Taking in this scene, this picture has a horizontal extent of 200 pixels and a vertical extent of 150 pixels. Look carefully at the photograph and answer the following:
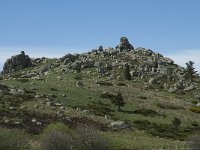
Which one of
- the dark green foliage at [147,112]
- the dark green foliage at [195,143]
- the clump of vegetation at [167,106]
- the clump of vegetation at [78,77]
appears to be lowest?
the dark green foliage at [195,143]

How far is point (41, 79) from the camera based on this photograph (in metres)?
116

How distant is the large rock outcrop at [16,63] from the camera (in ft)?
488

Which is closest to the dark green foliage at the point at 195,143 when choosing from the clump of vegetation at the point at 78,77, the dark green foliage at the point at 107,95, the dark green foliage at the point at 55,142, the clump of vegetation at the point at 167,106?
the dark green foliage at the point at 55,142

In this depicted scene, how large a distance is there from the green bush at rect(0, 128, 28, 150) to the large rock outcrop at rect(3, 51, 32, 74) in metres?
93.9

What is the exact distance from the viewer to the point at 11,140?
53.6 metres

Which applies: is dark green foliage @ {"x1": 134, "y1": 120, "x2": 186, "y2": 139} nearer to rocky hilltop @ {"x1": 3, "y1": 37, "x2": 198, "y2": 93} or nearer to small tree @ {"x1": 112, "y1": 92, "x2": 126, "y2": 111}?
small tree @ {"x1": 112, "y1": 92, "x2": 126, "y2": 111}

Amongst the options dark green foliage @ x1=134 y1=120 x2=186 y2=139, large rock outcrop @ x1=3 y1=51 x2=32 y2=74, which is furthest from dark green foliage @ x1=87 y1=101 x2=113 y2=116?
large rock outcrop @ x1=3 y1=51 x2=32 y2=74

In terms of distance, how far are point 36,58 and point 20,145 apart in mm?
110962

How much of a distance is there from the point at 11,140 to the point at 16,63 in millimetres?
98287

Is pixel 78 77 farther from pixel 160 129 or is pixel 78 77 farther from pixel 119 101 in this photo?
pixel 160 129

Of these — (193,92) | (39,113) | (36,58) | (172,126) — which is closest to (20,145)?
(39,113)

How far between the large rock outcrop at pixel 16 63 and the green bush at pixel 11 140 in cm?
9390

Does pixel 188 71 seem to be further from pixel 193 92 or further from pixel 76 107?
pixel 76 107

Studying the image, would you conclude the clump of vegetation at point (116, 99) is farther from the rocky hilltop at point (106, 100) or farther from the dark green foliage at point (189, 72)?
the dark green foliage at point (189, 72)
